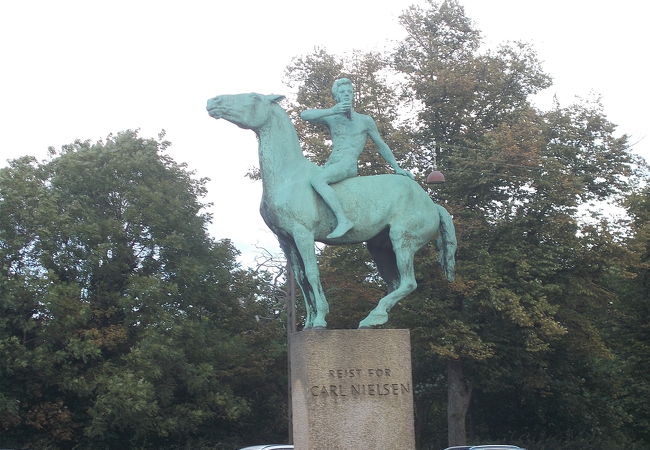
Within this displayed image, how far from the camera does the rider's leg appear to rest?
1049cm

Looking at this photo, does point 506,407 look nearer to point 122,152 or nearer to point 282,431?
point 282,431

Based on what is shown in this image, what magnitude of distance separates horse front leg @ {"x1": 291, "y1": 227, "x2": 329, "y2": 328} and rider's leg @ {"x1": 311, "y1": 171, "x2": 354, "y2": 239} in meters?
0.29

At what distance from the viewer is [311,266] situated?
1056 cm

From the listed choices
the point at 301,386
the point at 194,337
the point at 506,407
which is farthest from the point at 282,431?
the point at 301,386

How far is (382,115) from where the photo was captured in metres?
31.9

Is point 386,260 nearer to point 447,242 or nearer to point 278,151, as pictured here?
point 447,242

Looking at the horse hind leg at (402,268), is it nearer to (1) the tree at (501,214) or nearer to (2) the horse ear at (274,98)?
(2) the horse ear at (274,98)

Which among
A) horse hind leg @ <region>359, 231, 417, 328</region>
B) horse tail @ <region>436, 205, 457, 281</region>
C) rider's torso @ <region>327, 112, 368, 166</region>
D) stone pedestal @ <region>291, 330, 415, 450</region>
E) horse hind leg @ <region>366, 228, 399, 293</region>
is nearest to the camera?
stone pedestal @ <region>291, 330, 415, 450</region>

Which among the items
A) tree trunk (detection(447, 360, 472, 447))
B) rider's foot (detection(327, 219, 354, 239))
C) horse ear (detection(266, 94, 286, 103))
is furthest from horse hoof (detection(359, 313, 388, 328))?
tree trunk (detection(447, 360, 472, 447))

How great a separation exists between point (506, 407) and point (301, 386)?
28.3 meters

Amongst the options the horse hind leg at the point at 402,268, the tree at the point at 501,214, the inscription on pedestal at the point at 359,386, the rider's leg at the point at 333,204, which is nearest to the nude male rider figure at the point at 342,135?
the rider's leg at the point at 333,204

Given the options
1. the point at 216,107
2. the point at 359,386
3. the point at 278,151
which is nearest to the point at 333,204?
the point at 278,151

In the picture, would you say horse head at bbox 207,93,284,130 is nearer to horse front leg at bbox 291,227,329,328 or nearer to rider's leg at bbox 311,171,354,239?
rider's leg at bbox 311,171,354,239

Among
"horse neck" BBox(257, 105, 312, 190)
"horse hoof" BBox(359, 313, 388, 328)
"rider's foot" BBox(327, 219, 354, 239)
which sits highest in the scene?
"horse neck" BBox(257, 105, 312, 190)
